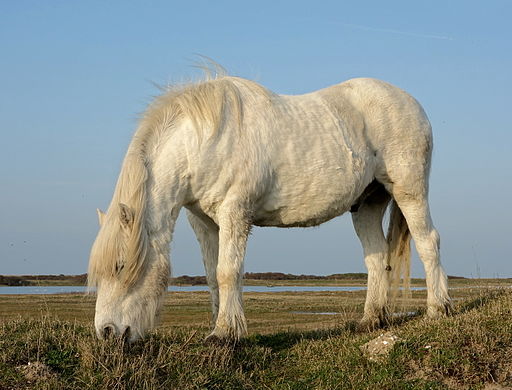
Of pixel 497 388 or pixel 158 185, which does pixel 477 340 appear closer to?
pixel 497 388

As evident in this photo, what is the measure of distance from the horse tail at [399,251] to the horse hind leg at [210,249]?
2.64 meters

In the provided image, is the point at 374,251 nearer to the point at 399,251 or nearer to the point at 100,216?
the point at 399,251

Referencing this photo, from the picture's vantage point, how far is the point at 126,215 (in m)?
5.96

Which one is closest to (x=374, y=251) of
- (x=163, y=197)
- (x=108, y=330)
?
(x=163, y=197)

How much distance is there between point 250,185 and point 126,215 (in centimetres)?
140

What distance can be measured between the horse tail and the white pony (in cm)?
2

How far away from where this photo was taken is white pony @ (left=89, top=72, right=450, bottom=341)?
602cm

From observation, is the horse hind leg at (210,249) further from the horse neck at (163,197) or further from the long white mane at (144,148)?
the long white mane at (144,148)

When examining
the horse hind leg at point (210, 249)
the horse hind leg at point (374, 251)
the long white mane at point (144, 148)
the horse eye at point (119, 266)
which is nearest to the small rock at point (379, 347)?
the horse hind leg at point (374, 251)

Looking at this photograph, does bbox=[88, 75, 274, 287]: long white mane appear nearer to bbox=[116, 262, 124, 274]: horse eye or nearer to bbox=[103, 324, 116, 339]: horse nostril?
bbox=[116, 262, 124, 274]: horse eye

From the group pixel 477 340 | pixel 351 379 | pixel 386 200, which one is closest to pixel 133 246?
pixel 351 379

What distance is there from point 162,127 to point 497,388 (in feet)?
13.9

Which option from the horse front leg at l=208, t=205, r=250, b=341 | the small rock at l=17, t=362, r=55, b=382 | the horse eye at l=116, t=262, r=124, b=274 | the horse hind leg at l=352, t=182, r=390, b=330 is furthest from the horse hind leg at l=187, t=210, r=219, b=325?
the small rock at l=17, t=362, r=55, b=382

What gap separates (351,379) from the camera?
18.5 feet
